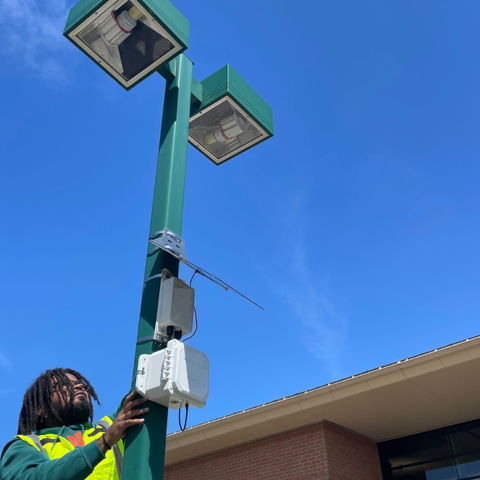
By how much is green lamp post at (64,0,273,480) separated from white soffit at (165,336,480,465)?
4948mm

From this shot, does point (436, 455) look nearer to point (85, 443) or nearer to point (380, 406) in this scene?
point (380, 406)

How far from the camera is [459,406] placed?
9359 millimetres

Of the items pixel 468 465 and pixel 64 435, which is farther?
pixel 468 465

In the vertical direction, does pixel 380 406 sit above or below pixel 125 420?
above

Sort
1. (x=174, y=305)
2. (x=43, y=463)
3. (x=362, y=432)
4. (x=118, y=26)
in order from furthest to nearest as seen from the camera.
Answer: (x=362, y=432)
(x=118, y=26)
(x=174, y=305)
(x=43, y=463)

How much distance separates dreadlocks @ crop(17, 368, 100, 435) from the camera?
10.2 ft

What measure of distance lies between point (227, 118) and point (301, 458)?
7071 millimetres

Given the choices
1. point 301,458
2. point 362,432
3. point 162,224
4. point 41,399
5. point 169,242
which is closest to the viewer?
point 41,399

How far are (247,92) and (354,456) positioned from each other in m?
7.68

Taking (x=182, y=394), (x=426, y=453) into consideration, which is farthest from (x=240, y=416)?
(x=182, y=394)

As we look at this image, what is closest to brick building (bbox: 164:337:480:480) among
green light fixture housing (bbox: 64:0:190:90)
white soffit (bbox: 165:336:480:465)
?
white soffit (bbox: 165:336:480:465)

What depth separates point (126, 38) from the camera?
397cm

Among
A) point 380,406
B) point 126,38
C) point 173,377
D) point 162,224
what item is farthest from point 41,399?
point 380,406

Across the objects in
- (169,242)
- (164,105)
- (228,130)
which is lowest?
(169,242)
